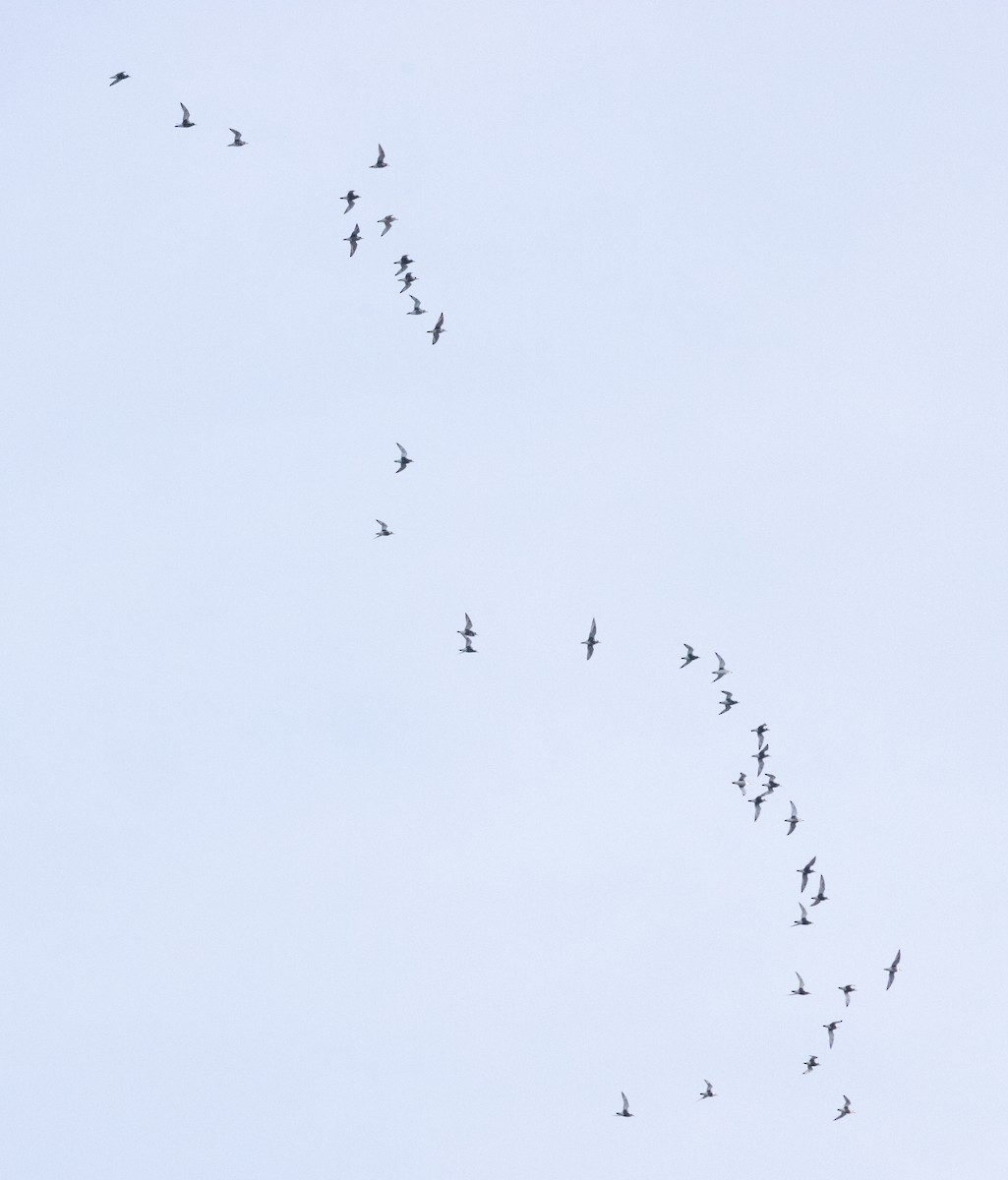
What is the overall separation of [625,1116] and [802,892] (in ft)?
62.5

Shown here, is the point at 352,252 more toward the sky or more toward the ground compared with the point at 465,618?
more toward the sky

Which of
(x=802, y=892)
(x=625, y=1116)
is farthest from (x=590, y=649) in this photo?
(x=625, y=1116)

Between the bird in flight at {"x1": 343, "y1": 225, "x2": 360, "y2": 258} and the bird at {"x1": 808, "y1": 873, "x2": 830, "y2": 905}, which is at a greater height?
the bird in flight at {"x1": 343, "y1": 225, "x2": 360, "y2": 258}

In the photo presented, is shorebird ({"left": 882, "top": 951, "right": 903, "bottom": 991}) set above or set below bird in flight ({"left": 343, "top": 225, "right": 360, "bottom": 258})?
below

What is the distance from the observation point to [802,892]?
175 m

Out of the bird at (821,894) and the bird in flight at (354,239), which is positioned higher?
the bird in flight at (354,239)

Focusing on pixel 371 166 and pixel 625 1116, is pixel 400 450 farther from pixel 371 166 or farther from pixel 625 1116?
pixel 625 1116

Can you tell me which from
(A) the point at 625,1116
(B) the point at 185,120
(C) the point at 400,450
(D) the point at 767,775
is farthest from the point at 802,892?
(B) the point at 185,120

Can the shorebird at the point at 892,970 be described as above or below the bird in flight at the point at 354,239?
below

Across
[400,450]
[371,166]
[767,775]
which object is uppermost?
[371,166]

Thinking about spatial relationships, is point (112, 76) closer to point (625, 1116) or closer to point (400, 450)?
point (400, 450)

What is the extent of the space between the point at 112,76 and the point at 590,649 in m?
42.4

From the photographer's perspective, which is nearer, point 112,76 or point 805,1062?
point 112,76

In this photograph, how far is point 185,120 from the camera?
166875 millimetres
